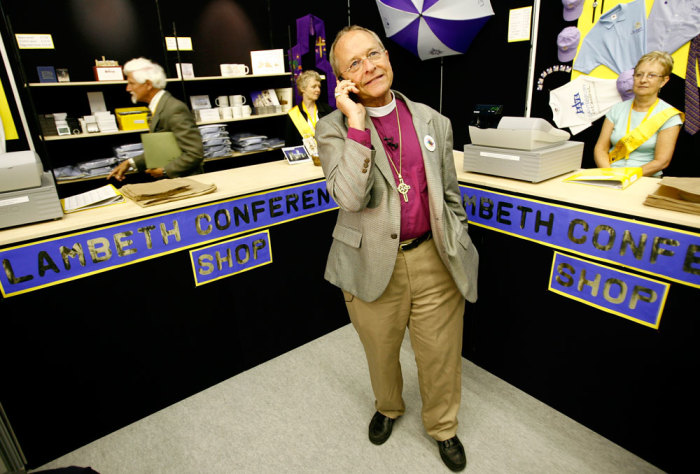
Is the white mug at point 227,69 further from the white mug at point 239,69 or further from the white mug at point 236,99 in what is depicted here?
the white mug at point 236,99

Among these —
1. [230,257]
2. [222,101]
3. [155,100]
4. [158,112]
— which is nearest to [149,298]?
[230,257]

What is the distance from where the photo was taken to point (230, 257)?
2031mm

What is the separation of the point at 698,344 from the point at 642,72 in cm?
205

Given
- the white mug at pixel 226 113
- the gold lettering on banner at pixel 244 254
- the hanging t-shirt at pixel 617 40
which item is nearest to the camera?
the gold lettering on banner at pixel 244 254

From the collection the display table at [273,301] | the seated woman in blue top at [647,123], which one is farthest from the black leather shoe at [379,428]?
the seated woman in blue top at [647,123]

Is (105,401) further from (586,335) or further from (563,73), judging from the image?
(563,73)

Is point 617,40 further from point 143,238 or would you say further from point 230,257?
point 143,238

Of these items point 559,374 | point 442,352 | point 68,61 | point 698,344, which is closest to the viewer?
point 698,344

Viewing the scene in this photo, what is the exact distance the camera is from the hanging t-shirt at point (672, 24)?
2.66 meters

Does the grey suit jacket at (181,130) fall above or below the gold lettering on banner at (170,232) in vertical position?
above

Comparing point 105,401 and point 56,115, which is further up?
point 56,115

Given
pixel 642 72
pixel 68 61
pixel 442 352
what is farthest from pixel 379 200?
pixel 68 61

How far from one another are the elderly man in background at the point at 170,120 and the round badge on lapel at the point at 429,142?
176 centimetres

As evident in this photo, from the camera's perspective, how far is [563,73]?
3.44 m
